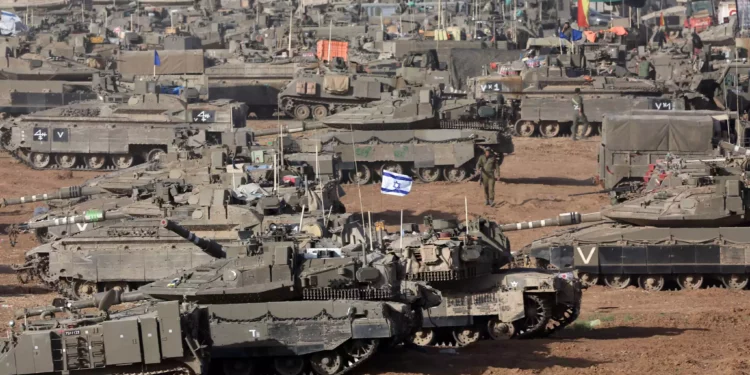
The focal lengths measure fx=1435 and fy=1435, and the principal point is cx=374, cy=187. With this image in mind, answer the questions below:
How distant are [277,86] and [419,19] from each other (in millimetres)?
30856

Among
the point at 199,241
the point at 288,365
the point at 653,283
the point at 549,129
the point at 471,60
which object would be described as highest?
the point at 199,241

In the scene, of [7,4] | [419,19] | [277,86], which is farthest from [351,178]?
[7,4]

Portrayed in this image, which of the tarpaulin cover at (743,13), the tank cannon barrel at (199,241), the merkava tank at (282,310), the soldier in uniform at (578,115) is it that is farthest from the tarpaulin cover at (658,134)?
the tarpaulin cover at (743,13)

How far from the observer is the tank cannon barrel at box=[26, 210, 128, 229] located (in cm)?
2614

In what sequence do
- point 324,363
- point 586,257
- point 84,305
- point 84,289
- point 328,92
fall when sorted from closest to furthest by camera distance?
point 84,305 < point 324,363 < point 84,289 < point 586,257 < point 328,92

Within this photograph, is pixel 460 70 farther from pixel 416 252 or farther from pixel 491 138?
pixel 416 252

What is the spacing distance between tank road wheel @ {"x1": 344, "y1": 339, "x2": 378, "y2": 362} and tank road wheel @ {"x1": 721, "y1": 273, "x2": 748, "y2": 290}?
9.87 m

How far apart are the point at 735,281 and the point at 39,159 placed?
24354 mm

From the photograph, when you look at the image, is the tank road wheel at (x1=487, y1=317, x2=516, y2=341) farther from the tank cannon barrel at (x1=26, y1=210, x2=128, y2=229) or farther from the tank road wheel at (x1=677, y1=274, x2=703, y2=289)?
the tank cannon barrel at (x1=26, y1=210, x2=128, y2=229)

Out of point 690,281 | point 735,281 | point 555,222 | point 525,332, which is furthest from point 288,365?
point 735,281

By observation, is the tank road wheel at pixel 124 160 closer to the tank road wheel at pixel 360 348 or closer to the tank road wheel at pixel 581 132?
the tank road wheel at pixel 581 132

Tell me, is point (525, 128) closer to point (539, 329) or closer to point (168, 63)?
point (168, 63)

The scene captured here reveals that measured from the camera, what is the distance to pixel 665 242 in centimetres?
2584

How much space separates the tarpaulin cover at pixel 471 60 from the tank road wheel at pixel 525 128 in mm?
7543
